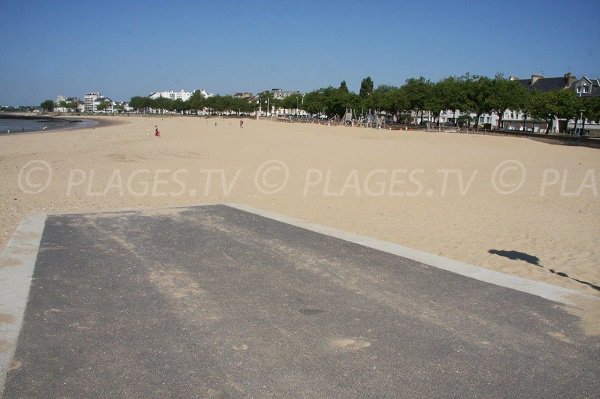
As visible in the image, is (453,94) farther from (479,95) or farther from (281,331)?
(281,331)

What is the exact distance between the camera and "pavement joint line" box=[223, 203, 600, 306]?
5.65 metres

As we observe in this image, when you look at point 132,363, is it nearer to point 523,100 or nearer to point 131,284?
point 131,284

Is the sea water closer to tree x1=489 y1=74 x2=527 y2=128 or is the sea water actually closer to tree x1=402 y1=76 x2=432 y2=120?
tree x1=402 y1=76 x2=432 y2=120

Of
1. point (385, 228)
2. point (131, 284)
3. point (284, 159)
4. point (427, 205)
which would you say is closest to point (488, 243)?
point (385, 228)

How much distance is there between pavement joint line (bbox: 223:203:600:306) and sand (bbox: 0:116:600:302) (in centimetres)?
41

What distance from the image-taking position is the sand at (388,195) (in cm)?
819

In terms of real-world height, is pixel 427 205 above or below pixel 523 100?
below

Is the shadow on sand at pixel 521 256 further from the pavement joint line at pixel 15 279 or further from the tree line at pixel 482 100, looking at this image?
the tree line at pixel 482 100

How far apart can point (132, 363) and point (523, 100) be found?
65.4 metres

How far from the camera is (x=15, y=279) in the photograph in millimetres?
5719

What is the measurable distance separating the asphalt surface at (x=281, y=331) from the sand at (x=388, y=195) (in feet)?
6.11

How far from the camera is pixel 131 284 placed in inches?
222

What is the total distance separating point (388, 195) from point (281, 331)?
375 inches

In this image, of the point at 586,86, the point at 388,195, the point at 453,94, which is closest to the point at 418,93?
the point at 453,94
